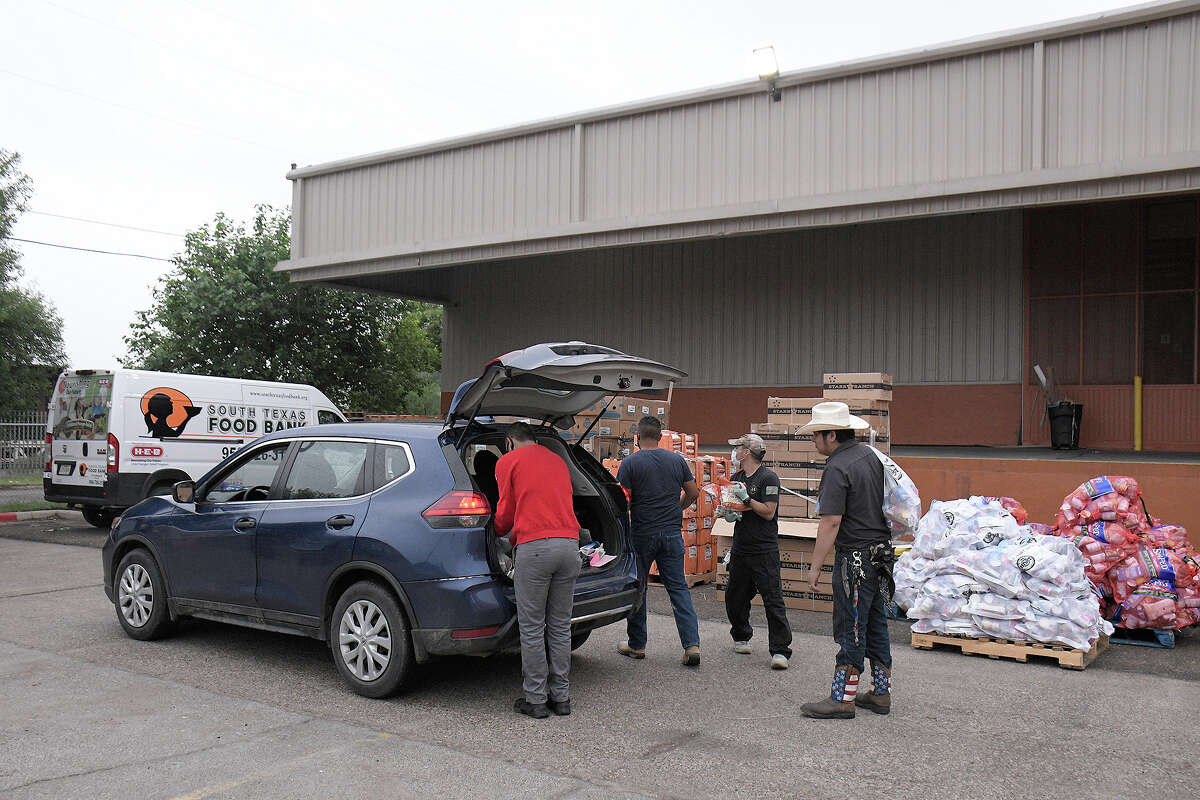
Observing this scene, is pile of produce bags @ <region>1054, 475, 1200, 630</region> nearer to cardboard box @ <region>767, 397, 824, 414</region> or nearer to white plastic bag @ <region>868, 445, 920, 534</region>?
cardboard box @ <region>767, 397, 824, 414</region>

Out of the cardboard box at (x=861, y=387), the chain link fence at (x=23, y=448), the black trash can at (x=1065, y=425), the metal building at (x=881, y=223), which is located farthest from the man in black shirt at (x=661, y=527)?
the chain link fence at (x=23, y=448)

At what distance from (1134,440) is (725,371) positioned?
755 cm

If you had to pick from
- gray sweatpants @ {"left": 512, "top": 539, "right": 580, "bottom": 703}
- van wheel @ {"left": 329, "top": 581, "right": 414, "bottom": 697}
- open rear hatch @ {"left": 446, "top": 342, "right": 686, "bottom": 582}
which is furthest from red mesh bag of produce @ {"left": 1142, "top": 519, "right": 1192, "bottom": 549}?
van wheel @ {"left": 329, "top": 581, "right": 414, "bottom": 697}

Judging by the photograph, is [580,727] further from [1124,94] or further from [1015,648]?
[1124,94]

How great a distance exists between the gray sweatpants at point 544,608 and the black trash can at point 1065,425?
1223 cm

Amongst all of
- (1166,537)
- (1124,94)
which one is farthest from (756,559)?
(1124,94)

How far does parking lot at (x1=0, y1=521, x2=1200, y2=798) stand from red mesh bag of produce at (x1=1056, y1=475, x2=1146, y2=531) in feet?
3.93

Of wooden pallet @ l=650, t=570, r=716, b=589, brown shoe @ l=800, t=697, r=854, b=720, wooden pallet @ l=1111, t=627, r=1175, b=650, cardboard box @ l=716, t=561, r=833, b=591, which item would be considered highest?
cardboard box @ l=716, t=561, r=833, b=591

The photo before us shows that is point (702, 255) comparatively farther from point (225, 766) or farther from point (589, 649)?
point (225, 766)

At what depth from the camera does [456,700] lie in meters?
5.77

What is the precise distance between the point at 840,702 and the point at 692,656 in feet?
4.74

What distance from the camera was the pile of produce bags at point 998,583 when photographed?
23.4ft

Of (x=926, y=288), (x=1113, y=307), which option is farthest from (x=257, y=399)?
(x=1113, y=307)

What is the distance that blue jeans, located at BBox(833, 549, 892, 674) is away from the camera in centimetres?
554
